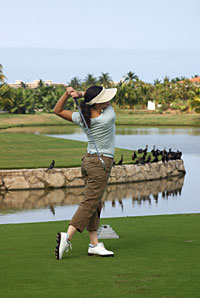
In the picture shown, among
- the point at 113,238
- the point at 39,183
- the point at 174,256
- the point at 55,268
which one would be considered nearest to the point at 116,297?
the point at 55,268

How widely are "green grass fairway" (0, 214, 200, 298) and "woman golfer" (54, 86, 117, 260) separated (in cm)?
34

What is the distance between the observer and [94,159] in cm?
670

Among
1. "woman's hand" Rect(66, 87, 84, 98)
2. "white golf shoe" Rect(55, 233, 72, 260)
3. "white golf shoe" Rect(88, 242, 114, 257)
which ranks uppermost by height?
"woman's hand" Rect(66, 87, 84, 98)

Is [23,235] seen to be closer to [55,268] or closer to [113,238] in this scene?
[113,238]

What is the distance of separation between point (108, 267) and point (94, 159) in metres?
1.31

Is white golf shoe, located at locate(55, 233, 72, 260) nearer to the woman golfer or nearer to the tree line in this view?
the woman golfer

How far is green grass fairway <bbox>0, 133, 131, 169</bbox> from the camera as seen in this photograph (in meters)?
24.0

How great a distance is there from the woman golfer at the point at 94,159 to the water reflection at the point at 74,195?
366 inches

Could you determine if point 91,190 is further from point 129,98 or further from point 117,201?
point 129,98

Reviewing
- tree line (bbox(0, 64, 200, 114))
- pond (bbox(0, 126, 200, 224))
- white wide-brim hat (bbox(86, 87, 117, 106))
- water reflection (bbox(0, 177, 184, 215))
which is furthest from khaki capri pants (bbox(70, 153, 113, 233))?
tree line (bbox(0, 64, 200, 114))

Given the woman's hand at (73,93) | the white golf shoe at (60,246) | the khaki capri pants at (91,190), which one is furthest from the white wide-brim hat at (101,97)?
the white golf shoe at (60,246)

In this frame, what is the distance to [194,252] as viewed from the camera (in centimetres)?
686

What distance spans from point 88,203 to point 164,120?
85665mm

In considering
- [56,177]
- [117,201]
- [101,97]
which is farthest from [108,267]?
[56,177]
